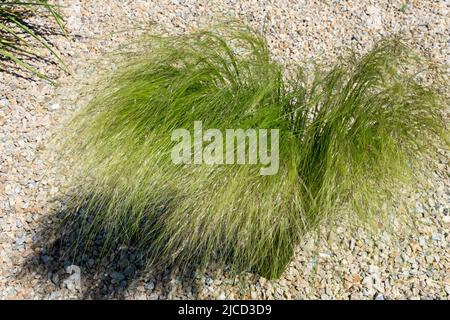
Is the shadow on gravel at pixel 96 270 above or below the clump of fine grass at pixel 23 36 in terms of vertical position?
below

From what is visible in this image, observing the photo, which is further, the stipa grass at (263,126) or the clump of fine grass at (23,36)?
the clump of fine grass at (23,36)

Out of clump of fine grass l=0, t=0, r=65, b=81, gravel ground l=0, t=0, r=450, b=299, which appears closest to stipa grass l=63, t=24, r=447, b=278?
gravel ground l=0, t=0, r=450, b=299

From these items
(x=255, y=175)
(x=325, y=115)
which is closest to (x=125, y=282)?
(x=255, y=175)

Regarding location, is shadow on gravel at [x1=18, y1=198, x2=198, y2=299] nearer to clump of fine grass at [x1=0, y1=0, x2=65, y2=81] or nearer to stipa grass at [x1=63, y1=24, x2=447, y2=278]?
stipa grass at [x1=63, y1=24, x2=447, y2=278]

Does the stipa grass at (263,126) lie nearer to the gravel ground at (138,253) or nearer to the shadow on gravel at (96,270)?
the gravel ground at (138,253)

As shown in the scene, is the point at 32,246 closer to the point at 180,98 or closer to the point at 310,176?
the point at 180,98

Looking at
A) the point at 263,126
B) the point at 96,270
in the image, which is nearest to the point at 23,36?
the point at 96,270

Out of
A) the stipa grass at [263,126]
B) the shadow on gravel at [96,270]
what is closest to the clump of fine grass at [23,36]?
the shadow on gravel at [96,270]

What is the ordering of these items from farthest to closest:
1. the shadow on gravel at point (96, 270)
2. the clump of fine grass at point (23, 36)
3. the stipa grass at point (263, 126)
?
the clump of fine grass at point (23, 36)
the shadow on gravel at point (96, 270)
the stipa grass at point (263, 126)

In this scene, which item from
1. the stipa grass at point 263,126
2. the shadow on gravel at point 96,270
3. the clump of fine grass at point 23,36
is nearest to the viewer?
the stipa grass at point 263,126
